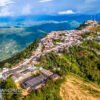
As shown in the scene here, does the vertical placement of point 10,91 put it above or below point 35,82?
below

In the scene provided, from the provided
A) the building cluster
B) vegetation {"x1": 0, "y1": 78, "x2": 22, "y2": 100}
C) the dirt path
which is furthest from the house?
the dirt path

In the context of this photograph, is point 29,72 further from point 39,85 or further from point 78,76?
point 78,76

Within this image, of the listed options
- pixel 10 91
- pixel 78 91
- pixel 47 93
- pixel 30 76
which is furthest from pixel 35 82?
pixel 78 91

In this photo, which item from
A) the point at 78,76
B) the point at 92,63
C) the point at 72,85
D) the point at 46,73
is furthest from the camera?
the point at 92,63

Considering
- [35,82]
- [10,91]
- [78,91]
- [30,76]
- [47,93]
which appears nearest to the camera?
[47,93]

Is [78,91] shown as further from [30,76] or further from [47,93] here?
[30,76]

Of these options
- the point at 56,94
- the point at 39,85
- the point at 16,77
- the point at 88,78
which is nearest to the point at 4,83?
the point at 16,77

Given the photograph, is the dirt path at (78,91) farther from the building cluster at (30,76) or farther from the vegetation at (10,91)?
the vegetation at (10,91)

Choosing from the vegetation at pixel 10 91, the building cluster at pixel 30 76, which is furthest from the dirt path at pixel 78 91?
the vegetation at pixel 10 91
